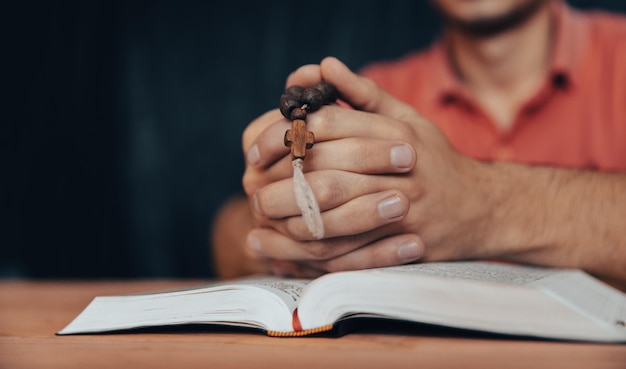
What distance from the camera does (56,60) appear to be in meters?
1.80

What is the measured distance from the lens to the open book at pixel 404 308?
49 centimetres

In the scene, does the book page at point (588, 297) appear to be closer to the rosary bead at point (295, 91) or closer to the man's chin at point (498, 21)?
the rosary bead at point (295, 91)

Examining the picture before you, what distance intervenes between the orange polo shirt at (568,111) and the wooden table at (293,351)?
3.50ft

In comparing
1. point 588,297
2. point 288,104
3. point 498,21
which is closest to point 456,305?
point 588,297

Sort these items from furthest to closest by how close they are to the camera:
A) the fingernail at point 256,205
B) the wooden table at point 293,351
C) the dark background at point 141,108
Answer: the dark background at point 141,108 < the fingernail at point 256,205 < the wooden table at point 293,351

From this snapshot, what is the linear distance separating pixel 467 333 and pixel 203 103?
1.47 meters

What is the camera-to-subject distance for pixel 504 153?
1493 millimetres

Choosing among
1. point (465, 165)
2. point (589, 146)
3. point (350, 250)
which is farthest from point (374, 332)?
point (589, 146)

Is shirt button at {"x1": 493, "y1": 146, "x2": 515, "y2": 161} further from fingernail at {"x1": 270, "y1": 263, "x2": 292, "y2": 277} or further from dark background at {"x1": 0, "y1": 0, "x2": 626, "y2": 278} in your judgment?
fingernail at {"x1": 270, "y1": 263, "x2": 292, "y2": 277}

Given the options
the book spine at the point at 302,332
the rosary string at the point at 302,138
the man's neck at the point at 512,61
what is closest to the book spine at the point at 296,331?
the book spine at the point at 302,332

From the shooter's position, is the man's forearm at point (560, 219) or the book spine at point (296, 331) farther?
the man's forearm at point (560, 219)

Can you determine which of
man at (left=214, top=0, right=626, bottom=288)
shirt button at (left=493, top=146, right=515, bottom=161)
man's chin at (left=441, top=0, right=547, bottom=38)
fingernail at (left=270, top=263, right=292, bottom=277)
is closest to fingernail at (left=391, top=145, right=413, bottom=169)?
man at (left=214, top=0, right=626, bottom=288)

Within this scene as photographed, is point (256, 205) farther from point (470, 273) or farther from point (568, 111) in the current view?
point (568, 111)

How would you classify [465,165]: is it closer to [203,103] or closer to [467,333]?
[467,333]
